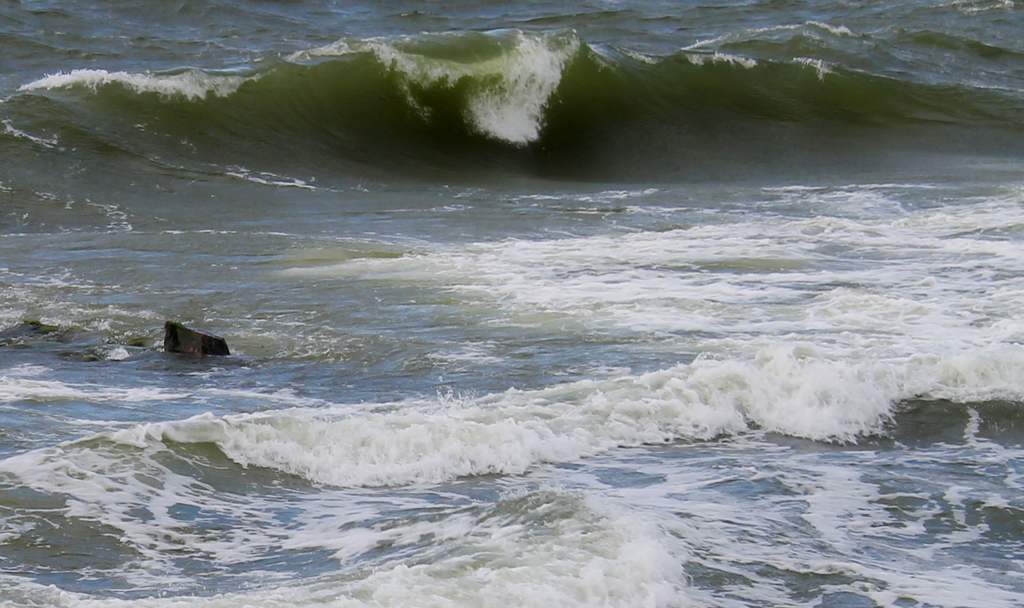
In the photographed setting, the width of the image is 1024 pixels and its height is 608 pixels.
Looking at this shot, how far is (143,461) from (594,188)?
11.0m

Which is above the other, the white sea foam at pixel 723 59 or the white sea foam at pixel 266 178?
the white sea foam at pixel 723 59

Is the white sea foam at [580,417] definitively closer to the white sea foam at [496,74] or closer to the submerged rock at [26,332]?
the submerged rock at [26,332]

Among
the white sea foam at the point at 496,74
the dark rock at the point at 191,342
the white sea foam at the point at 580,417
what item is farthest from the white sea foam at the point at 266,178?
the white sea foam at the point at 580,417

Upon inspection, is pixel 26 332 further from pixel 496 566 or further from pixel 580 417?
pixel 496 566

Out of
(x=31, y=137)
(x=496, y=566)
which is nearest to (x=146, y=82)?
(x=31, y=137)

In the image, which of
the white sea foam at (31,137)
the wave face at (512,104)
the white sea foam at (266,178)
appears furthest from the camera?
the wave face at (512,104)

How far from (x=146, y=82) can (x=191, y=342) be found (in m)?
11.0

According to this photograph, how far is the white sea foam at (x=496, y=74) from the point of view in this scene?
67.8 ft

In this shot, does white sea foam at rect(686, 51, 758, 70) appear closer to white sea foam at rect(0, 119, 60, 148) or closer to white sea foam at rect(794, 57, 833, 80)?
white sea foam at rect(794, 57, 833, 80)

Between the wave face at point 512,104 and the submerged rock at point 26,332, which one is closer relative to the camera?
the submerged rock at point 26,332

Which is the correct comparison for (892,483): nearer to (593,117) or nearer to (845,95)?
(593,117)

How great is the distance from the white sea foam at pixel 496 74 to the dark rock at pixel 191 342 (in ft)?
38.8

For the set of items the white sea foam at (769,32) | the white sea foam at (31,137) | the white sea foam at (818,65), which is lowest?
the white sea foam at (31,137)

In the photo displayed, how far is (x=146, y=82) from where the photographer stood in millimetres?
19094
